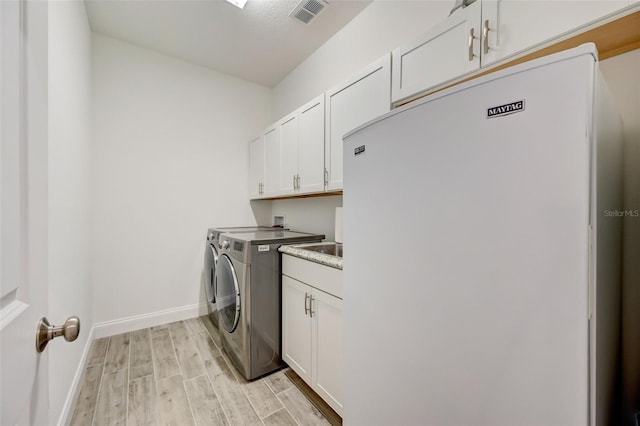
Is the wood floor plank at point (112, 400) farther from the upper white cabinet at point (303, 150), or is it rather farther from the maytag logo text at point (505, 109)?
the maytag logo text at point (505, 109)

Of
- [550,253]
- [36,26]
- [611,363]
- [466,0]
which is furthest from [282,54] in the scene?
[611,363]

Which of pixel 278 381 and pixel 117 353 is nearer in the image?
pixel 278 381

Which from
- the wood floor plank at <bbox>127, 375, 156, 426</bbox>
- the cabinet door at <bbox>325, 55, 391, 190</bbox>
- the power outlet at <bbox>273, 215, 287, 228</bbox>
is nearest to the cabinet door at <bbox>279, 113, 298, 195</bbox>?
the cabinet door at <bbox>325, 55, 391, 190</bbox>

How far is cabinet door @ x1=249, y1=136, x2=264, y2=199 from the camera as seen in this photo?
284cm

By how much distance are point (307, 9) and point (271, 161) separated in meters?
1.30

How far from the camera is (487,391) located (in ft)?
1.88

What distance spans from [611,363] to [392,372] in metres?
0.54

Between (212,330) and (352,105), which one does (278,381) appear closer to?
(212,330)

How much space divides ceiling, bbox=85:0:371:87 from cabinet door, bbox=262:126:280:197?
2.59 ft

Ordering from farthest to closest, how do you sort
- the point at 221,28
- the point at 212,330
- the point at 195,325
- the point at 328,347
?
the point at 195,325
the point at 212,330
the point at 221,28
the point at 328,347

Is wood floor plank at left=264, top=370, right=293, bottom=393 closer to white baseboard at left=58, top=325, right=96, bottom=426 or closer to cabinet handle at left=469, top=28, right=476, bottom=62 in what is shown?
white baseboard at left=58, top=325, right=96, bottom=426

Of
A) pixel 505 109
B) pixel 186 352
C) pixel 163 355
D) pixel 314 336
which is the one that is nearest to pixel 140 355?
pixel 163 355

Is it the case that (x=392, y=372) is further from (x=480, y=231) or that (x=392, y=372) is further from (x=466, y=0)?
(x=466, y=0)

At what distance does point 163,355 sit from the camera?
206 cm
